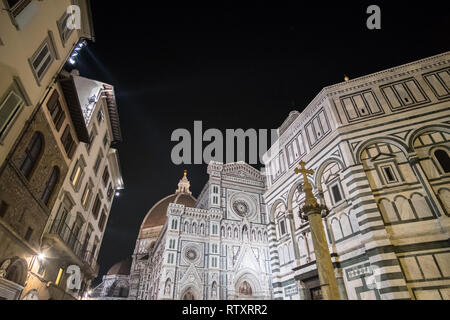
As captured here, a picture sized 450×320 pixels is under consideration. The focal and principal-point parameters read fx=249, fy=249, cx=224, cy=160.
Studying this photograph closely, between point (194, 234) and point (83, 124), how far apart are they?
2384cm

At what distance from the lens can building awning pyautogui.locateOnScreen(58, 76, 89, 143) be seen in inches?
505

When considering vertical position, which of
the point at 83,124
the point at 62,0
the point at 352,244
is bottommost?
the point at 352,244

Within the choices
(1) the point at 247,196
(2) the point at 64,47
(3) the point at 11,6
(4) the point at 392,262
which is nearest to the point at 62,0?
(2) the point at 64,47

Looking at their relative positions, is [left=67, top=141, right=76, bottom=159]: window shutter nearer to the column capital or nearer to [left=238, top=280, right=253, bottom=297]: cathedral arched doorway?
the column capital

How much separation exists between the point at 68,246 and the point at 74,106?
26.9 feet

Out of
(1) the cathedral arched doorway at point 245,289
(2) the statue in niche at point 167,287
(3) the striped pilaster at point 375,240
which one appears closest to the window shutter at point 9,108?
(3) the striped pilaster at point 375,240

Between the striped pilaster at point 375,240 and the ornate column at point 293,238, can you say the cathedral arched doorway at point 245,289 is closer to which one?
the ornate column at point 293,238

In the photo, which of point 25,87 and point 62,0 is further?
point 62,0

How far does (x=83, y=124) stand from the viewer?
14.7 metres

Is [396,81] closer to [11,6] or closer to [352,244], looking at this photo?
[352,244]

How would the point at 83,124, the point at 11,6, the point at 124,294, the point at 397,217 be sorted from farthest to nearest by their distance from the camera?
the point at 124,294 < the point at 83,124 < the point at 397,217 < the point at 11,6

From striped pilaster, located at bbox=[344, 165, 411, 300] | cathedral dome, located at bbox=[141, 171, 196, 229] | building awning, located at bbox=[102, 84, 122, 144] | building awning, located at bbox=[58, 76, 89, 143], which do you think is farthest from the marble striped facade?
cathedral dome, located at bbox=[141, 171, 196, 229]

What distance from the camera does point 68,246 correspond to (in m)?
14.8

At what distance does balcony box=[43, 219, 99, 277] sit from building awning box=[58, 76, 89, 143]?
524 cm
